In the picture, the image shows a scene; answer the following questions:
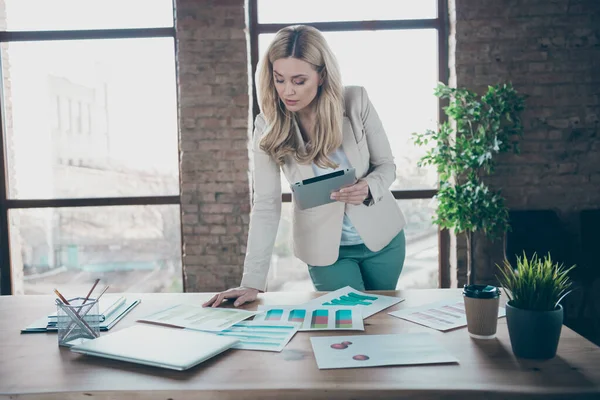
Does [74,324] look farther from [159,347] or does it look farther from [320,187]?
[320,187]

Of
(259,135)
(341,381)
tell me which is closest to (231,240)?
(259,135)

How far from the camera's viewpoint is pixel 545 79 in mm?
3607

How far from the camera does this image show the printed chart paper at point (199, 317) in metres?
1.38

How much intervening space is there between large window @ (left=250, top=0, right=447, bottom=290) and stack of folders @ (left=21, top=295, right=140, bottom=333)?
233 centimetres

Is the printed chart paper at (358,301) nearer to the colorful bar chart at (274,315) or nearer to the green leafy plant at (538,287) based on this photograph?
the colorful bar chart at (274,315)

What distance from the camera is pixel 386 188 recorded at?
6.48ft

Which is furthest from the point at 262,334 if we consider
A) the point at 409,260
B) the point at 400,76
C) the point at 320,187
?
the point at 400,76

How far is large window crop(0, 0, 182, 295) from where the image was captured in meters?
3.88

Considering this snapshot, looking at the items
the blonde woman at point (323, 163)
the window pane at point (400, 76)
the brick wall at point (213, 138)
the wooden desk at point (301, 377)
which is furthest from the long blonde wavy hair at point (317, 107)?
the window pane at point (400, 76)

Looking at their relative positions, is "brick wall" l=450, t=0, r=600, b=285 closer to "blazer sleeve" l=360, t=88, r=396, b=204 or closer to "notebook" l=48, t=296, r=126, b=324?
"blazer sleeve" l=360, t=88, r=396, b=204

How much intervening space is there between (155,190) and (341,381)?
3.21 meters

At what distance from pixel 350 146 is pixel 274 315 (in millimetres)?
806

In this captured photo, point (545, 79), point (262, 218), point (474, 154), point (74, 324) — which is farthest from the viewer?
point (545, 79)

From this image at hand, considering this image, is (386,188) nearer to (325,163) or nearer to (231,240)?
(325,163)
